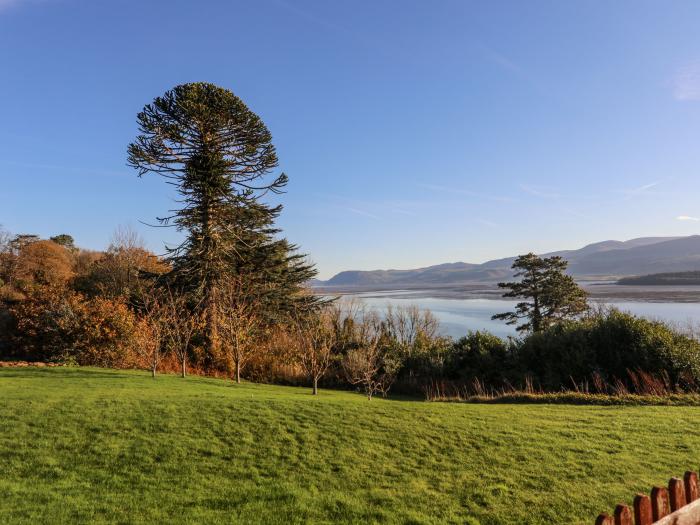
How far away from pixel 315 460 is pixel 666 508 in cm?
497

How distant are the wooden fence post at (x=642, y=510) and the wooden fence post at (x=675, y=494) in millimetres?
348

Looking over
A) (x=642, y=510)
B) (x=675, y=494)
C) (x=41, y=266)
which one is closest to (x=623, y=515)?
(x=642, y=510)

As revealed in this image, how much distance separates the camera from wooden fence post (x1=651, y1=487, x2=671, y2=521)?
115 inches

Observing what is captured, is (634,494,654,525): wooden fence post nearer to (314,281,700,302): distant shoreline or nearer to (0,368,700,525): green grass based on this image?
(0,368,700,525): green grass

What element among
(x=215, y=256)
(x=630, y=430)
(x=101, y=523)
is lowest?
(x=630, y=430)

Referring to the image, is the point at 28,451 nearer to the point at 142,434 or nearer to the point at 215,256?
the point at 142,434

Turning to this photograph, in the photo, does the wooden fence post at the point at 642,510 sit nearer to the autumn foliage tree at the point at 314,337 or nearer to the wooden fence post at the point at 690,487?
the wooden fence post at the point at 690,487

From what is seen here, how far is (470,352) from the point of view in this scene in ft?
71.2

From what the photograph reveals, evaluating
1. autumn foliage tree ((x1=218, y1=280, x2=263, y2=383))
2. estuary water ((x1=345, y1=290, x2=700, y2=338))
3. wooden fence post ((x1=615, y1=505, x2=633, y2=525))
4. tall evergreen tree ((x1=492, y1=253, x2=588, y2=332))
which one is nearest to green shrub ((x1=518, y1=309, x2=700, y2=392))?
tall evergreen tree ((x1=492, y1=253, x2=588, y2=332))

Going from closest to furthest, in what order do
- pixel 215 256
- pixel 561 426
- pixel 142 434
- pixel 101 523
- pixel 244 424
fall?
pixel 101 523 → pixel 142 434 → pixel 244 424 → pixel 561 426 → pixel 215 256

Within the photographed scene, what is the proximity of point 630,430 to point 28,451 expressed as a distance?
36.7 feet

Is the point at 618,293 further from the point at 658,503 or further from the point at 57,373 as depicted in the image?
the point at 658,503

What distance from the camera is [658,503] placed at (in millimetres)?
2930

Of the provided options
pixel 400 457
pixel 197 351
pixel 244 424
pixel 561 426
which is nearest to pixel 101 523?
pixel 244 424
